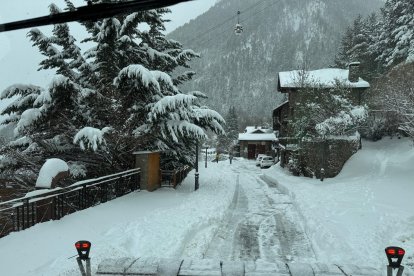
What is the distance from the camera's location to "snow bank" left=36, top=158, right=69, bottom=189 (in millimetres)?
10312

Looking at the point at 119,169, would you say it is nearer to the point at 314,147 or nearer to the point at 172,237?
the point at 172,237

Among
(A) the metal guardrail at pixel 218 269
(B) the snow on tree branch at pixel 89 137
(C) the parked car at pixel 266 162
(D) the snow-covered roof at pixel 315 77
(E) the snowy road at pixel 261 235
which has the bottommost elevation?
(C) the parked car at pixel 266 162

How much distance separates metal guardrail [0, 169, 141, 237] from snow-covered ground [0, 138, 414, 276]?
515 mm

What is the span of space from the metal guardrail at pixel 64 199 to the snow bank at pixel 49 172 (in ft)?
1.63

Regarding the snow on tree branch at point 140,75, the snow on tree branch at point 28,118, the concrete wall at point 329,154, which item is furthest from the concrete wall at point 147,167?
the concrete wall at point 329,154

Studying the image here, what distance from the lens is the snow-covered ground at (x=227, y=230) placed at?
24.4 feet

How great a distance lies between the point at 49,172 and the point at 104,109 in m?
6.84

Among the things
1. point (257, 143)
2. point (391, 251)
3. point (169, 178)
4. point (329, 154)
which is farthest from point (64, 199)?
point (257, 143)

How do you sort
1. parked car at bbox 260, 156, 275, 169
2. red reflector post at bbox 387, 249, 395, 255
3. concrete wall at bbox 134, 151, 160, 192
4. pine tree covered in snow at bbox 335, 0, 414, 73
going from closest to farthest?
red reflector post at bbox 387, 249, 395, 255 → concrete wall at bbox 134, 151, 160, 192 → pine tree covered in snow at bbox 335, 0, 414, 73 → parked car at bbox 260, 156, 275, 169

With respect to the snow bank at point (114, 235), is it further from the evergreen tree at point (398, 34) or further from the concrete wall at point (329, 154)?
the evergreen tree at point (398, 34)

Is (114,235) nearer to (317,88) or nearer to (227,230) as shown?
(227,230)

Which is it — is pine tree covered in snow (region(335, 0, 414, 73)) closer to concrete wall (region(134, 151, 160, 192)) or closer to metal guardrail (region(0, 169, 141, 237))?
concrete wall (region(134, 151, 160, 192))

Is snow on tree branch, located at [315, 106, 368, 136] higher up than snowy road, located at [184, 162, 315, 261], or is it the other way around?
snow on tree branch, located at [315, 106, 368, 136]

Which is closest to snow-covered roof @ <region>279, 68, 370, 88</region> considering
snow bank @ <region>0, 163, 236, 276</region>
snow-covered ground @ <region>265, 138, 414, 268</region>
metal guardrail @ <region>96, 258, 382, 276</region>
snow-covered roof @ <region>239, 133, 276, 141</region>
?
snow-covered ground @ <region>265, 138, 414, 268</region>
